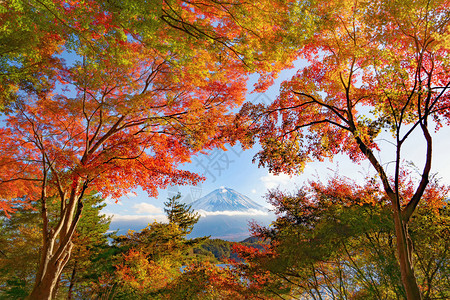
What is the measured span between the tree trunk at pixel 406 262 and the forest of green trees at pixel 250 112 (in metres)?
0.02

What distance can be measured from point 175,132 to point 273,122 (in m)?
2.98

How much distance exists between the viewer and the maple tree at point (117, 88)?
3613 millimetres

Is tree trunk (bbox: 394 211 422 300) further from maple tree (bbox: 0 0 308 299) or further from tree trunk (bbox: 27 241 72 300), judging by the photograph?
tree trunk (bbox: 27 241 72 300)

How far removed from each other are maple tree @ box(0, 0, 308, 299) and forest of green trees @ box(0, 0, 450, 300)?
0.12ft

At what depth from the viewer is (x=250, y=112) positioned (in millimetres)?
5566

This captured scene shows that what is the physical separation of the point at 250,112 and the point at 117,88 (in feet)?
12.2

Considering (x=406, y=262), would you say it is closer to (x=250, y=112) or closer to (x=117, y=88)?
(x=250, y=112)

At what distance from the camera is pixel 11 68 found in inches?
154

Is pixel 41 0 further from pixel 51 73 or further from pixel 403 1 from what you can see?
pixel 403 1

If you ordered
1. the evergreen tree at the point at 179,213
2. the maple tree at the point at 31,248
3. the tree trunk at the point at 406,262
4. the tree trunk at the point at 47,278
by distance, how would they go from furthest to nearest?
1. the evergreen tree at the point at 179,213
2. the maple tree at the point at 31,248
3. the tree trunk at the point at 47,278
4. the tree trunk at the point at 406,262

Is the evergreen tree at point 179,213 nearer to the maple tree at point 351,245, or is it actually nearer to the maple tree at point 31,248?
the maple tree at point 31,248

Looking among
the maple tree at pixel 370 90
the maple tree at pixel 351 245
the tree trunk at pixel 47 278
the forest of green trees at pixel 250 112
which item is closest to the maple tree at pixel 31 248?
the forest of green trees at pixel 250 112

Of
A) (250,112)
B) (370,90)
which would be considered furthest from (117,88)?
(370,90)

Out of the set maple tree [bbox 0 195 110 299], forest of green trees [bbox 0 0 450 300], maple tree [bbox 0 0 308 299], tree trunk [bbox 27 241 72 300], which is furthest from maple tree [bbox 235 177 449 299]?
maple tree [bbox 0 195 110 299]
